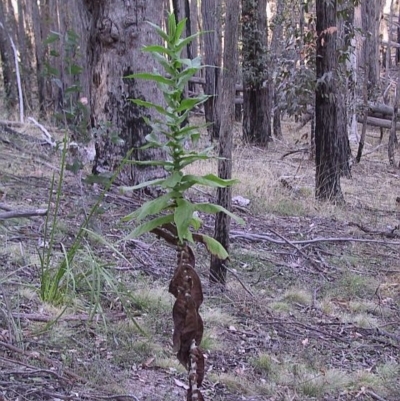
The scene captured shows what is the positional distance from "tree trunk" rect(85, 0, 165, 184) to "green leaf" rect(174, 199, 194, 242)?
414 cm

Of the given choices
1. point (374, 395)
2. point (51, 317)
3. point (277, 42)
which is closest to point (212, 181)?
point (51, 317)

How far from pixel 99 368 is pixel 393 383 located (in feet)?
5.40

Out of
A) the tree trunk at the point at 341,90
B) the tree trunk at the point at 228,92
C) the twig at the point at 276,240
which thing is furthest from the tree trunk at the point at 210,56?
the tree trunk at the point at 228,92

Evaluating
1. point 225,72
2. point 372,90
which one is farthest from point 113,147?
point 372,90

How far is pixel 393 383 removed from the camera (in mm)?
3354

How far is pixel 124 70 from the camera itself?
6168mm

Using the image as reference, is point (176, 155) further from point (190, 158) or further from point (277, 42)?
point (277, 42)

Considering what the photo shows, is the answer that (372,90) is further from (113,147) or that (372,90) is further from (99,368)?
(99,368)

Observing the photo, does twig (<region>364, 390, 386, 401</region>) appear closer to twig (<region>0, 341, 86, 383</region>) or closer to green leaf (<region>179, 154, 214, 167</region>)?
twig (<region>0, 341, 86, 383</region>)

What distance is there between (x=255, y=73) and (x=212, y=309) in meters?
8.48

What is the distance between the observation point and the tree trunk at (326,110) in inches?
285

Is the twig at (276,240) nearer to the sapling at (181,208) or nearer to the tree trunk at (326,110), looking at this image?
the tree trunk at (326,110)

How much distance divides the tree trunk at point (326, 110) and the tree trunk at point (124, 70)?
2145 mm

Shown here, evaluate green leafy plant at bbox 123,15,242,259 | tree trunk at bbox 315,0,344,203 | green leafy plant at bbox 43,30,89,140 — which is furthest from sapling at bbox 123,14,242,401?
tree trunk at bbox 315,0,344,203
